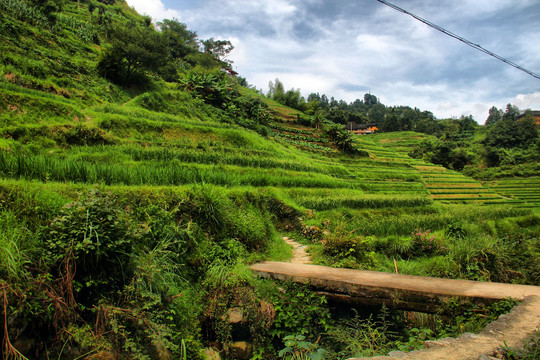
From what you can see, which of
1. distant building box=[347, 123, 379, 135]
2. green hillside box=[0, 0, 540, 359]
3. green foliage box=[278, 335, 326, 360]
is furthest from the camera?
distant building box=[347, 123, 379, 135]

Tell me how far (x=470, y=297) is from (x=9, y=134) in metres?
11.1

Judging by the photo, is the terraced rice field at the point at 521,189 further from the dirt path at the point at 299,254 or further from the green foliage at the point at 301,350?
the green foliage at the point at 301,350

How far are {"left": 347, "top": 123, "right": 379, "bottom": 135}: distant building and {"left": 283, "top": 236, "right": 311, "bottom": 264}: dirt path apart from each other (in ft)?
181

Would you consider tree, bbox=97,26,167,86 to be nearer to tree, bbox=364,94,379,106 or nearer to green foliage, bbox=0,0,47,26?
green foliage, bbox=0,0,47,26

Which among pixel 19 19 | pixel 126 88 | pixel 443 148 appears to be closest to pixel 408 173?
pixel 443 148

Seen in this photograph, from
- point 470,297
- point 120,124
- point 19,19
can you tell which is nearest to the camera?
point 470,297

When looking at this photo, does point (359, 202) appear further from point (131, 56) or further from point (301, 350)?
point (131, 56)

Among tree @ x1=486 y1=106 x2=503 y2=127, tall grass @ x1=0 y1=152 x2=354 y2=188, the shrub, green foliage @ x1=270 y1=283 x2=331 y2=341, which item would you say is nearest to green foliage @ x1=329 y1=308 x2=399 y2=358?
green foliage @ x1=270 y1=283 x2=331 y2=341

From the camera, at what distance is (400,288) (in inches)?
175

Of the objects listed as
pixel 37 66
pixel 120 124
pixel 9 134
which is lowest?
pixel 9 134

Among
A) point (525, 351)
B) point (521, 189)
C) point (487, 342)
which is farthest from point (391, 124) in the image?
point (525, 351)

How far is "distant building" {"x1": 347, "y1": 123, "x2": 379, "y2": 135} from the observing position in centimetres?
6294

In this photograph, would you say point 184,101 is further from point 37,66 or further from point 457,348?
point 457,348

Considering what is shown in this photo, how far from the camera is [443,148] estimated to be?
40.5 m
